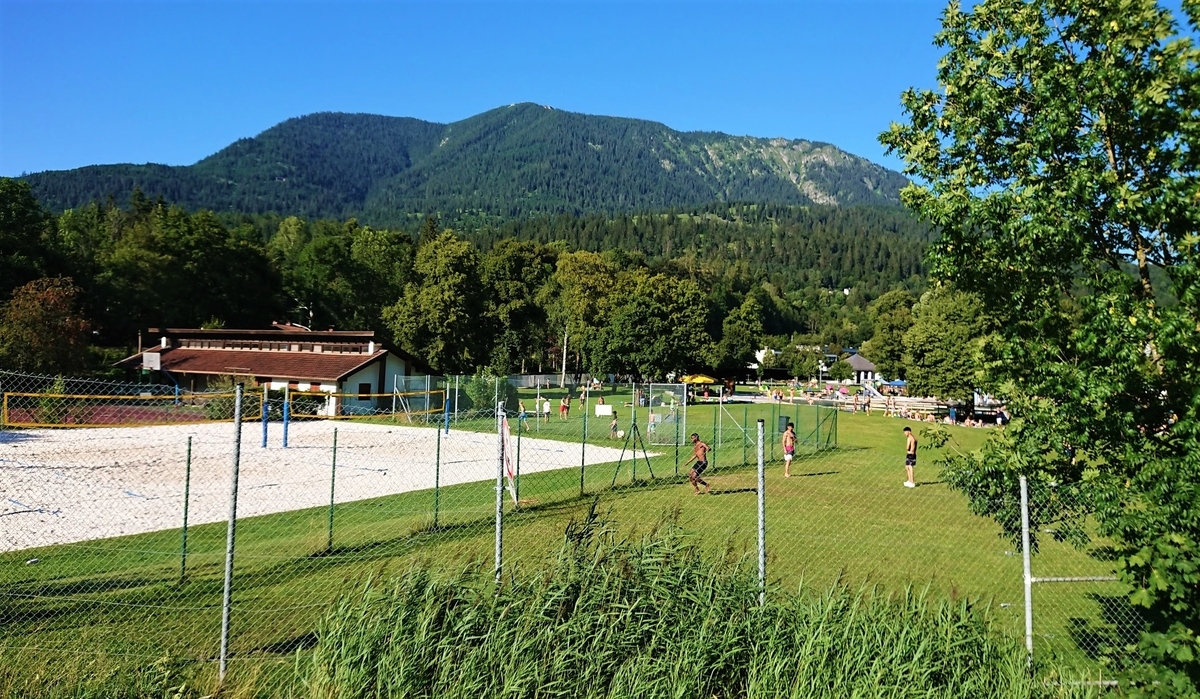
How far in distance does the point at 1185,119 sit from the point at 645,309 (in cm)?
5675

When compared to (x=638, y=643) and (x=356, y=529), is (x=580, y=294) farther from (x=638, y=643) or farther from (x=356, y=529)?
(x=638, y=643)

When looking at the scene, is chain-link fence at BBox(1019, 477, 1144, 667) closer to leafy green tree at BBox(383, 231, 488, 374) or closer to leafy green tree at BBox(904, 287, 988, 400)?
leafy green tree at BBox(904, 287, 988, 400)

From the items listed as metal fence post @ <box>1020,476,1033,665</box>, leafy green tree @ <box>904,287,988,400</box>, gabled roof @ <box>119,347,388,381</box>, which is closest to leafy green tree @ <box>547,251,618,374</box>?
leafy green tree @ <box>904,287,988,400</box>

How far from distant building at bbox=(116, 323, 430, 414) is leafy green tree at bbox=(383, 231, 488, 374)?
4606 millimetres

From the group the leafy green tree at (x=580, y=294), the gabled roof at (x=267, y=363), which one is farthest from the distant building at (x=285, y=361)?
the leafy green tree at (x=580, y=294)

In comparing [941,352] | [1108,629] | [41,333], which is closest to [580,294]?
[941,352]

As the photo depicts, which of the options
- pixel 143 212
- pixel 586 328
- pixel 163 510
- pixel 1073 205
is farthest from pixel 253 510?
pixel 143 212

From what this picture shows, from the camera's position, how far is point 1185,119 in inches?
236

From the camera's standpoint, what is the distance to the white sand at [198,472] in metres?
13.9

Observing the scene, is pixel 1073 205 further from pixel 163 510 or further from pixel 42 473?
pixel 42 473

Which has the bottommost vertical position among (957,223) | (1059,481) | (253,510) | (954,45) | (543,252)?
(253,510)

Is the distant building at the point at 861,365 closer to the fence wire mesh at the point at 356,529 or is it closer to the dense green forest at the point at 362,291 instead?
the dense green forest at the point at 362,291

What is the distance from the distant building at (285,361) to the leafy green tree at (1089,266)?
3791 centimetres

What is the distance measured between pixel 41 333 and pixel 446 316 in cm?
2618
